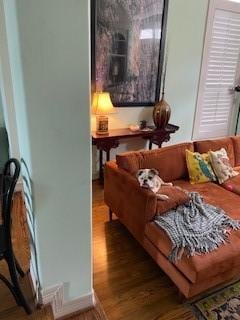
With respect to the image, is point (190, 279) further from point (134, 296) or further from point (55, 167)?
point (55, 167)

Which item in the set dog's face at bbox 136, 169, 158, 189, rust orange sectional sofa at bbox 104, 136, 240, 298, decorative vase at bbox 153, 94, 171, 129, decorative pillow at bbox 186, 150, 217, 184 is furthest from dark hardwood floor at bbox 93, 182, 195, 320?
decorative vase at bbox 153, 94, 171, 129

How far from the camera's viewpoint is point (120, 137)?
317cm

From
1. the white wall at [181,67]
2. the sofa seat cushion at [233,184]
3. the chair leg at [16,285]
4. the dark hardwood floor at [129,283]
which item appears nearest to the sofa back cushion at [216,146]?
the sofa seat cushion at [233,184]

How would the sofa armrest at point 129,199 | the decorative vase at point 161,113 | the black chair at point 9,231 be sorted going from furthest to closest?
the decorative vase at point 161,113 → the sofa armrest at point 129,199 → the black chair at point 9,231

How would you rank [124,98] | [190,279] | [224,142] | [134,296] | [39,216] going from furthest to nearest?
[124,98] < [224,142] < [134,296] < [190,279] < [39,216]

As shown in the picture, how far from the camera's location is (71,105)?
1.21 m

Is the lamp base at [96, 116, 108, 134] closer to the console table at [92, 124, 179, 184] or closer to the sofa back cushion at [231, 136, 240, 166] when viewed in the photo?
the console table at [92, 124, 179, 184]

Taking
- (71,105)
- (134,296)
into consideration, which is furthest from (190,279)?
(71,105)

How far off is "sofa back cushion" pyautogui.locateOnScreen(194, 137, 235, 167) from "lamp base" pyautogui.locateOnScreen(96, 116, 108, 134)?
108cm

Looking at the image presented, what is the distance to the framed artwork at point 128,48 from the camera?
119 inches

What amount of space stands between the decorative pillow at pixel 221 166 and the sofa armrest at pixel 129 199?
1.04 m

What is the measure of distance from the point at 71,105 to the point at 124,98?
7.59 ft

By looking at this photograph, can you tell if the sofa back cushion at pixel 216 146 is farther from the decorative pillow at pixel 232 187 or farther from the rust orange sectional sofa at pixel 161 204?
the decorative pillow at pixel 232 187

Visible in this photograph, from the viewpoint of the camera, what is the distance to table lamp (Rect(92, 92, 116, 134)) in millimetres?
3055
